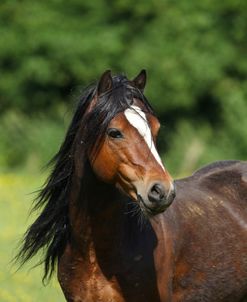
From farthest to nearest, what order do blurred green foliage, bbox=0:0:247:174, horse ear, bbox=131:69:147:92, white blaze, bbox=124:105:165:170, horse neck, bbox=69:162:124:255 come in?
blurred green foliage, bbox=0:0:247:174, horse ear, bbox=131:69:147:92, horse neck, bbox=69:162:124:255, white blaze, bbox=124:105:165:170

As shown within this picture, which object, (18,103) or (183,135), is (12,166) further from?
(183,135)

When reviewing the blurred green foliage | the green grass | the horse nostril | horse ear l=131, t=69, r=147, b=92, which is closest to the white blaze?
the horse nostril

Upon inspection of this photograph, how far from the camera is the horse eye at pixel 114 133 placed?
5.38 m

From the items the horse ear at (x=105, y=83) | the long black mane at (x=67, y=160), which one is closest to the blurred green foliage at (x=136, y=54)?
the long black mane at (x=67, y=160)

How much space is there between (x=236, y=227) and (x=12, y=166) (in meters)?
21.5

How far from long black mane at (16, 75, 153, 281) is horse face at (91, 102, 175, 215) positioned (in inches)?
3.2

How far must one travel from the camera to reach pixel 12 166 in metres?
27.7

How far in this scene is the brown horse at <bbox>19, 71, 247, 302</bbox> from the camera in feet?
17.6

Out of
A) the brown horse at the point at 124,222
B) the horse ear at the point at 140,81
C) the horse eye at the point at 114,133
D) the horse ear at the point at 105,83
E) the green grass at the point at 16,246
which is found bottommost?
the green grass at the point at 16,246

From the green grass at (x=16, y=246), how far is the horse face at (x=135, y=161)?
167 centimetres

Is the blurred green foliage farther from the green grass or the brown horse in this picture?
the brown horse

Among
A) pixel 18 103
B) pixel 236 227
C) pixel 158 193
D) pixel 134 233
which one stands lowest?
pixel 18 103

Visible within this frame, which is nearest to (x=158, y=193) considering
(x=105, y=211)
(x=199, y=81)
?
(x=105, y=211)

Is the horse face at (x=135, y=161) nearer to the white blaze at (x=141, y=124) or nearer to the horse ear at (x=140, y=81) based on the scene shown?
the white blaze at (x=141, y=124)
